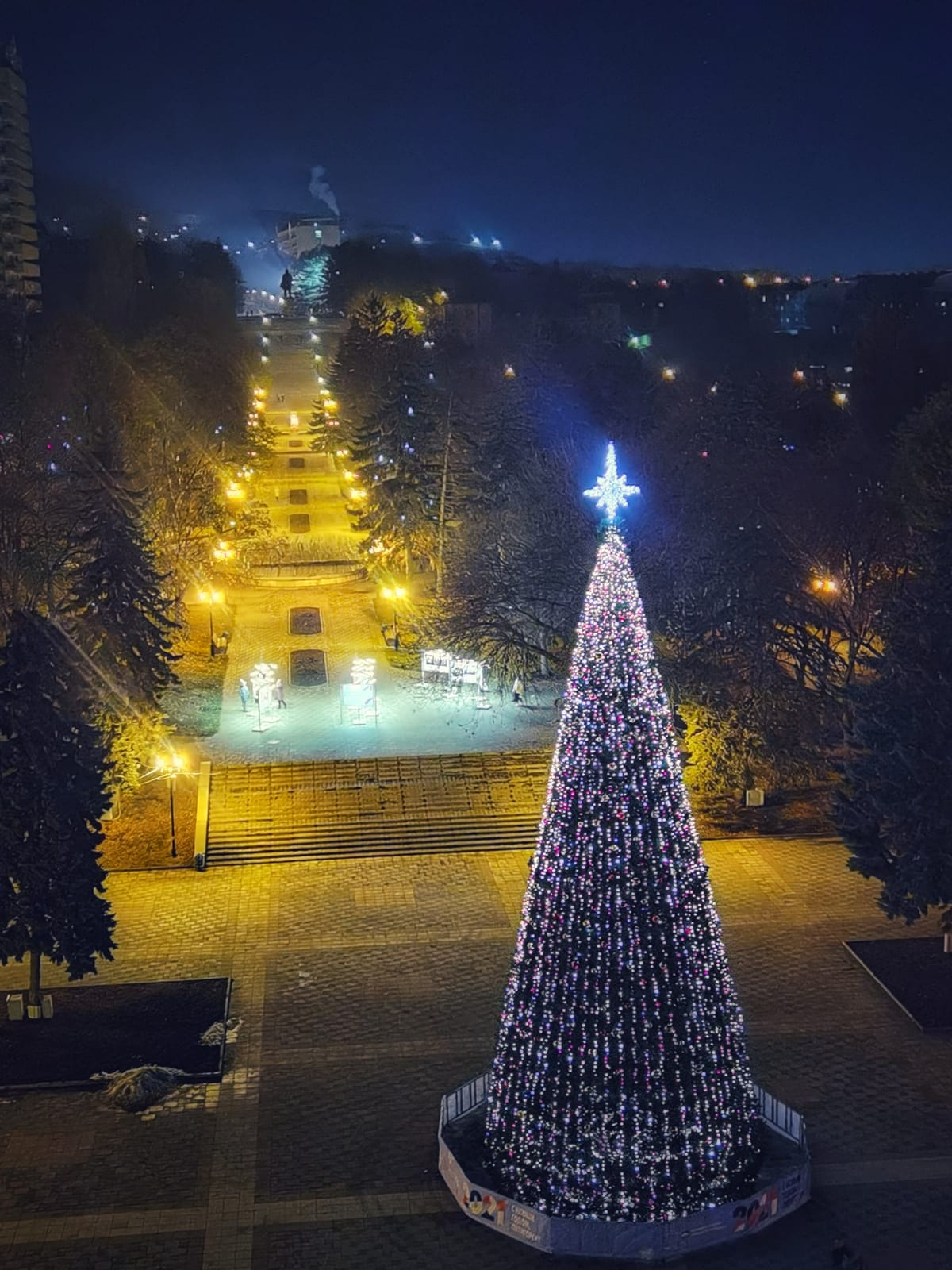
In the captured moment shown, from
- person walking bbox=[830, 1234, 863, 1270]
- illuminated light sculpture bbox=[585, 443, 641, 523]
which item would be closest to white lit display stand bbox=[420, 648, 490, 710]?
illuminated light sculpture bbox=[585, 443, 641, 523]

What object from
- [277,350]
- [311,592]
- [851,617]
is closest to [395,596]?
[311,592]

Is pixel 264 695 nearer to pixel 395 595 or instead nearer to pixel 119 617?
pixel 119 617

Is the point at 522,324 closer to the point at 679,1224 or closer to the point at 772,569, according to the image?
the point at 772,569

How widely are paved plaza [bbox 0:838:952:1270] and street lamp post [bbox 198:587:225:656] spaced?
51.1 ft

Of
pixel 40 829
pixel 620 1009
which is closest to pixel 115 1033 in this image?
pixel 40 829

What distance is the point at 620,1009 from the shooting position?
50.3 feet

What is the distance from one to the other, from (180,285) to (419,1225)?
8861cm

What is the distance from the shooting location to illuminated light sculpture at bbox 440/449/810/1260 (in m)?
15.4

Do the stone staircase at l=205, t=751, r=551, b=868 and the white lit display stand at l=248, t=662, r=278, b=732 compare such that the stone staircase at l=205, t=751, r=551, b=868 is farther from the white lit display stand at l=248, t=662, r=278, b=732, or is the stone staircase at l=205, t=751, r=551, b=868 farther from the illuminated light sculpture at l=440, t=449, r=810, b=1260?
the illuminated light sculpture at l=440, t=449, r=810, b=1260

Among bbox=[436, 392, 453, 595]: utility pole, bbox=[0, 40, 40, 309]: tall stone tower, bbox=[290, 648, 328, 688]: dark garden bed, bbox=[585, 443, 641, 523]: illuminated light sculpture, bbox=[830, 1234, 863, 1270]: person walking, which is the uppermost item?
bbox=[0, 40, 40, 309]: tall stone tower

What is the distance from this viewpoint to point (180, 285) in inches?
3804

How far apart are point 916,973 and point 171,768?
57.9ft

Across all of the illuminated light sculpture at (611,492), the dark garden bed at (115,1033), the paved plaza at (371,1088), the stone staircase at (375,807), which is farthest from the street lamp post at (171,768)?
the illuminated light sculpture at (611,492)

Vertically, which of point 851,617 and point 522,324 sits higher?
point 522,324
